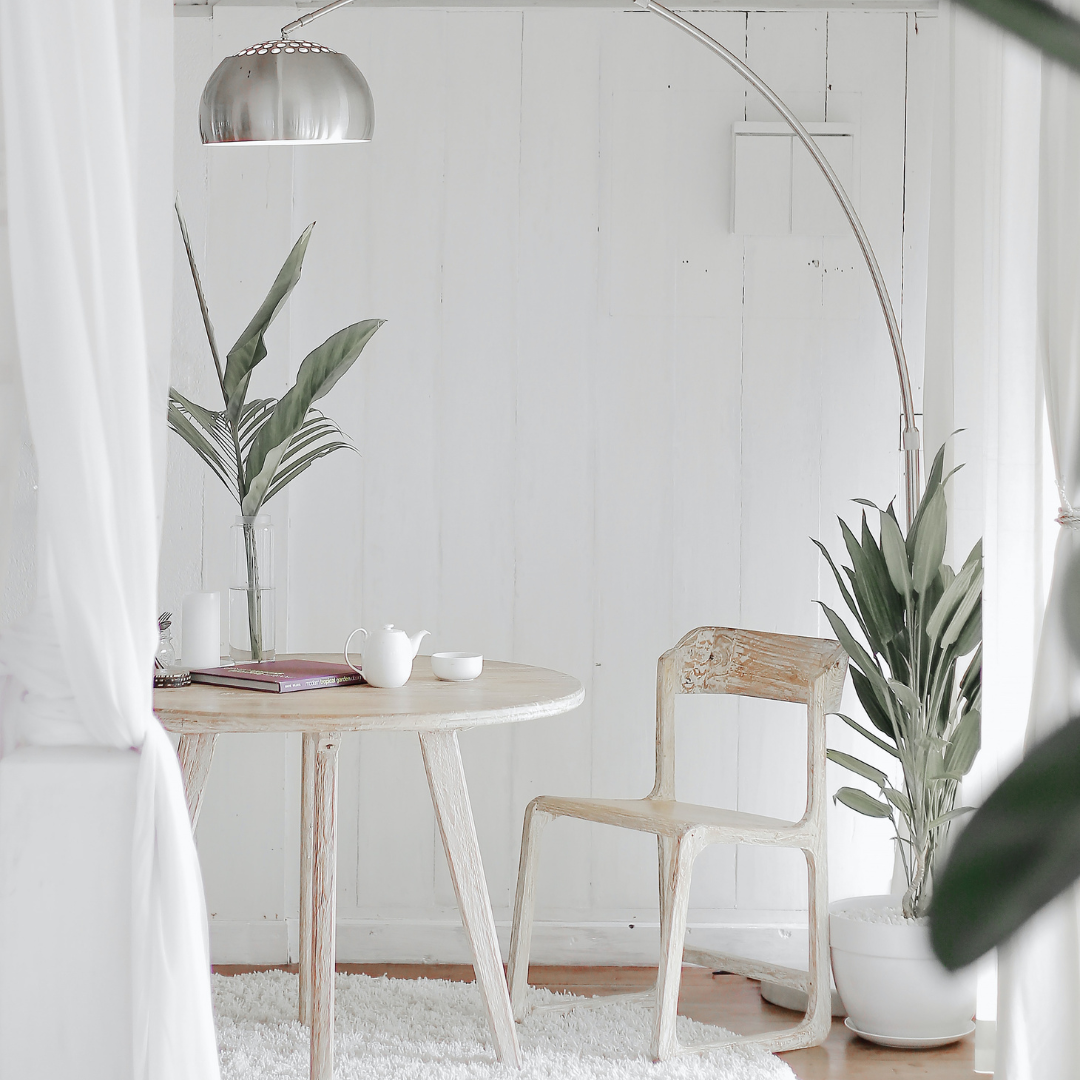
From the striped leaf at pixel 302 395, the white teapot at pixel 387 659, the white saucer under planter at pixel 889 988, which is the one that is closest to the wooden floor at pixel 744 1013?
the white saucer under planter at pixel 889 988

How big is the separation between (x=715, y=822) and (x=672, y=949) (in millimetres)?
264

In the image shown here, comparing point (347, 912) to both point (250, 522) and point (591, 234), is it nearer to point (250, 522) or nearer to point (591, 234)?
point (250, 522)

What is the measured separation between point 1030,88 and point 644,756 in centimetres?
182

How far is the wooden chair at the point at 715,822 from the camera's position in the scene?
93.0 inches

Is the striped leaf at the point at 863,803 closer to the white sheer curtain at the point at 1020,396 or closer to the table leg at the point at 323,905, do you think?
the white sheer curtain at the point at 1020,396

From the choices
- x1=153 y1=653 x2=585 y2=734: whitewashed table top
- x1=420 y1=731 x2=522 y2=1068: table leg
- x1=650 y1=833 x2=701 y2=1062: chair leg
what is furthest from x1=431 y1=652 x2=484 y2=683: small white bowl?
x1=650 y1=833 x2=701 y2=1062: chair leg

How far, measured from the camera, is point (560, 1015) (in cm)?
266

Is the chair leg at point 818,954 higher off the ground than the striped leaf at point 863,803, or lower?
lower

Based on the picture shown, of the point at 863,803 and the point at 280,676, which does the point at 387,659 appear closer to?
the point at 280,676

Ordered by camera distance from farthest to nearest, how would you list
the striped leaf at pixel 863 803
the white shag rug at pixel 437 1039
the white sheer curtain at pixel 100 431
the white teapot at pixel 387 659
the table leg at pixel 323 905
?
the striped leaf at pixel 863 803 → the white shag rug at pixel 437 1039 → the white teapot at pixel 387 659 → the table leg at pixel 323 905 → the white sheer curtain at pixel 100 431

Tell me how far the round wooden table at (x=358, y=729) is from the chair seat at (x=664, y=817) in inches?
12.1

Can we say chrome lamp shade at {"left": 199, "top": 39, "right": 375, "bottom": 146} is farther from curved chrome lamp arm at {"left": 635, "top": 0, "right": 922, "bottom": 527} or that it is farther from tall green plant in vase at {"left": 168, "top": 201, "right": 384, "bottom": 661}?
curved chrome lamp arm at {"left": 635, "top": 0, "right": 922, "bottom": 527}

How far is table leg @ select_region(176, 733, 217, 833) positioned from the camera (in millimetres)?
2336

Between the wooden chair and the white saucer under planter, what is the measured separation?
0.05 meters
